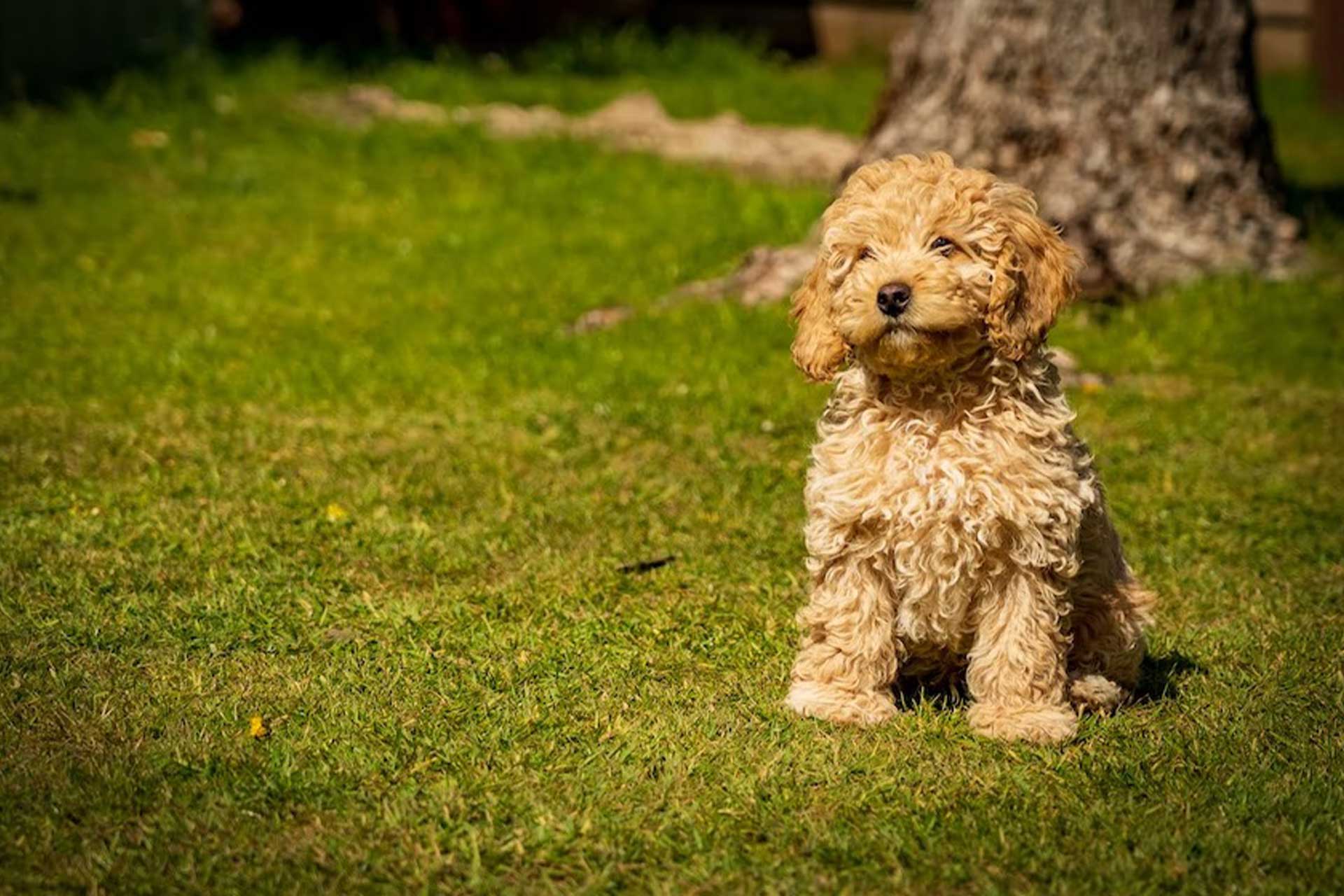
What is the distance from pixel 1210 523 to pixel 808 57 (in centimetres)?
1313

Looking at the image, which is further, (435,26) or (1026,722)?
(435,26)

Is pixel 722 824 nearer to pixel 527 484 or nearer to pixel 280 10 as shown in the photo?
pixel 527 484

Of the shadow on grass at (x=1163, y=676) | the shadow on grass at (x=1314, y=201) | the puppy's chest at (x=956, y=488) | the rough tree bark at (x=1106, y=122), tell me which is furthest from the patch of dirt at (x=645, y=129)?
the puppy's chest at (x=956, y=488)

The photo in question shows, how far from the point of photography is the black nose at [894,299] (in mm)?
4664

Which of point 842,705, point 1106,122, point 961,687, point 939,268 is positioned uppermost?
point 939,268

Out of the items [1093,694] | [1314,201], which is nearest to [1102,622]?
[1093,694]

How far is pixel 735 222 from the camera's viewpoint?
11203 mm

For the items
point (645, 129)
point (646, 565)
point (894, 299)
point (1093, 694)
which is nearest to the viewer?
point (894, 299)

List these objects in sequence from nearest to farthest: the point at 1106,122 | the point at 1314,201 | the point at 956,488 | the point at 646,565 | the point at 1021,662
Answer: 1. the point at 956,488
2. the point at 1021,662
3. the point at 646,565
4. the point at 1106,122
5. the point at 1314,201

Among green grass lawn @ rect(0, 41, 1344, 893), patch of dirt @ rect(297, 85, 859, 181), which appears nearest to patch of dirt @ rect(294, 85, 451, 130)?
patch of dirt @ rect(297, 85, 859, 181)

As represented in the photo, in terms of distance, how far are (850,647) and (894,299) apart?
1035 millimetres

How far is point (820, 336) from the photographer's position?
16.5ft

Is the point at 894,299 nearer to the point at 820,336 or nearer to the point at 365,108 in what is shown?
the point at 820,336

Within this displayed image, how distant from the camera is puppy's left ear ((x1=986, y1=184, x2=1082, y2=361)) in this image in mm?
4773
